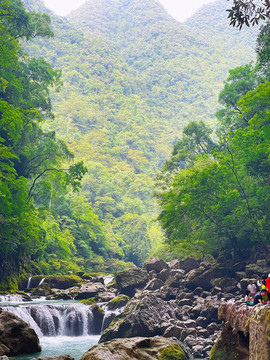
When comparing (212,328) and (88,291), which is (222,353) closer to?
(212,328)

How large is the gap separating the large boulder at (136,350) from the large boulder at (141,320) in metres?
4.34

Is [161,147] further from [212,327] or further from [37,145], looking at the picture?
[212,327]

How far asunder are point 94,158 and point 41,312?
93241 millimetres

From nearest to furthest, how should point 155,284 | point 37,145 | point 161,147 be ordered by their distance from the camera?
point 155,284 → point 37,145 → point 161,147

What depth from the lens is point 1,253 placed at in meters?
30.0

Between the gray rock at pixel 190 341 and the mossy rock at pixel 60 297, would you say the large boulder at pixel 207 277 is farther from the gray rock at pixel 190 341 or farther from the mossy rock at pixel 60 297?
the gray rock at pixel 190 341

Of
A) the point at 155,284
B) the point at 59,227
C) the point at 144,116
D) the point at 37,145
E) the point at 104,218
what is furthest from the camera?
the point at 144,116

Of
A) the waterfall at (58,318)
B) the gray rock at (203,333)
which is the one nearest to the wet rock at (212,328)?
the gray rock at (203,333)

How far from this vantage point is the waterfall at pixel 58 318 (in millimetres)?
22114

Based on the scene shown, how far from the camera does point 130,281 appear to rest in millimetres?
31156

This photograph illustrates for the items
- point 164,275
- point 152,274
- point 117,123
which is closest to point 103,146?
point 117,123

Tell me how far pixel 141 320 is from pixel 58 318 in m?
6.26

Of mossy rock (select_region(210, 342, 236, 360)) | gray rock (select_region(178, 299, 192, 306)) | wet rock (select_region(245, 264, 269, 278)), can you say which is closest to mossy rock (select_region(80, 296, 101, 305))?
gray rock (select_region(178, 299, 192, 306))

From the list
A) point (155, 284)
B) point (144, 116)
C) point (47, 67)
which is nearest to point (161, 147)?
point (144, 116)
